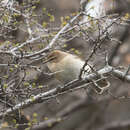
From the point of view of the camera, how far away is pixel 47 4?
500 inches

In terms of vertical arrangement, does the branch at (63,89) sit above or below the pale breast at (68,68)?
above

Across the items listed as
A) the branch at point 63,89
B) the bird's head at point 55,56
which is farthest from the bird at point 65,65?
the branch at point 63,89

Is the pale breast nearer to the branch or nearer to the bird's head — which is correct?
the bird's head

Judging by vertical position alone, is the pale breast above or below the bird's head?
below

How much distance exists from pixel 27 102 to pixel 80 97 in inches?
265

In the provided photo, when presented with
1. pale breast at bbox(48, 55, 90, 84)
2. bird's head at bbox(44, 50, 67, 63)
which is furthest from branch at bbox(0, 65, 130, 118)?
bird's head at bbox(44, 50, 67, 63)

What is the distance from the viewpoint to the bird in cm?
647

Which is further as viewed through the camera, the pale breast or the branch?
the pale breast

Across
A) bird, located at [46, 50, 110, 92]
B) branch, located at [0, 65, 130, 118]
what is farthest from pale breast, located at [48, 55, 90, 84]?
branch, located at [0, 65, 130, 118]

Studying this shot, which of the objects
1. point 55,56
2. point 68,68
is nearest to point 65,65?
point 68,68

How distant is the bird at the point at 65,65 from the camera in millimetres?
6469

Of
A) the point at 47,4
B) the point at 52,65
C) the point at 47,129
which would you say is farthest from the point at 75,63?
the point at 47,4

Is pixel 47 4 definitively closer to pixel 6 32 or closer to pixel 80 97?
pixel 80 97

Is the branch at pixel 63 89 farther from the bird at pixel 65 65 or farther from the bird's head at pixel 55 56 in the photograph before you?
the bird's head at pixel 55 56
